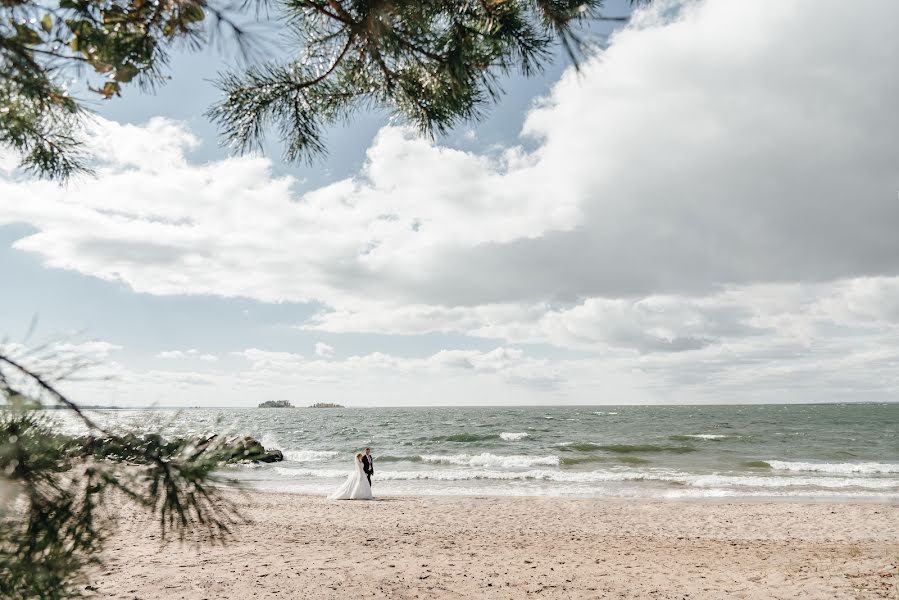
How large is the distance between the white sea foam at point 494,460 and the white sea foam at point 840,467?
10.5 meters

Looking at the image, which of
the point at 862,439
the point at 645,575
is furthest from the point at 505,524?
the point at 862,439

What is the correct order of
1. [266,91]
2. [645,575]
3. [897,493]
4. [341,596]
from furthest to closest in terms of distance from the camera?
[897,493], [645,575], [341,596], [266,91]

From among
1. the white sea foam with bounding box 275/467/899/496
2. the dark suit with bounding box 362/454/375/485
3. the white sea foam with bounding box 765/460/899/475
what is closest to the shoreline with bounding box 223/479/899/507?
the dark suit with bounding box 362/454/375/485

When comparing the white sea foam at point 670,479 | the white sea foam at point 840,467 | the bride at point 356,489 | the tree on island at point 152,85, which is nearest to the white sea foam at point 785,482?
the white sea foam at point 670,479

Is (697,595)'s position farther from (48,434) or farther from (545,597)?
(48,434)

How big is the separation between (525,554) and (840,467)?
74.8 feet

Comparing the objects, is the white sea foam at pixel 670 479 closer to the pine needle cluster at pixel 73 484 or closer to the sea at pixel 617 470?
the sea at pixel 617 470

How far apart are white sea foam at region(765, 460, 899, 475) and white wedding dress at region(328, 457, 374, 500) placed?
62.1 ft

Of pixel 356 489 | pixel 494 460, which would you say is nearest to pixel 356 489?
pixel 356 489

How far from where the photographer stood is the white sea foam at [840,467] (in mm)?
22548

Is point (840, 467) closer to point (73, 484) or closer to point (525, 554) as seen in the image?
point (525, 554)

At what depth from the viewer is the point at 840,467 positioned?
77.9ft

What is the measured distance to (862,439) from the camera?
39.5m

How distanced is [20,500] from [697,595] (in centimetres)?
776
